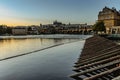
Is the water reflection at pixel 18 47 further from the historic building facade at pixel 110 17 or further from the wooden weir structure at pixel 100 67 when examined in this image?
the historic building facade at pixel 110 17

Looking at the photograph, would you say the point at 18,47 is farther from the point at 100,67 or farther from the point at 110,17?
the point at 110,17

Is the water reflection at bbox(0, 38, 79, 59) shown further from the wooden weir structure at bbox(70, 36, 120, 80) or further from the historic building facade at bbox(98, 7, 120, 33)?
the historic building facade at bbox(98, 7, 120, 33)

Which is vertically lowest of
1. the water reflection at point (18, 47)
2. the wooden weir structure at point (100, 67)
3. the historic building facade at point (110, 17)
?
the water reflection at point (18, 47)

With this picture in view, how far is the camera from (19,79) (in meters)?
21.6

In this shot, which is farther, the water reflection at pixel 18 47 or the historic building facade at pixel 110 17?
the historic building facade at pixel 110 17

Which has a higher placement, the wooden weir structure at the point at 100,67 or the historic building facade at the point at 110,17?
the historic building facade at the point at 110,17

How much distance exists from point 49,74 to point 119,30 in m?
139

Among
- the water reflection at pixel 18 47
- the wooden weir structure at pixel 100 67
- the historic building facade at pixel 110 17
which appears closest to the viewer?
the wooden weir structure at pixel 100 67

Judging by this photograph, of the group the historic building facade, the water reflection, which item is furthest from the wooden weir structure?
the historic building facade

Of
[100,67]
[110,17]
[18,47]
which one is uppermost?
[110,17]

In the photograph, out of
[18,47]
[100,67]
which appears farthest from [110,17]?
[100,67]

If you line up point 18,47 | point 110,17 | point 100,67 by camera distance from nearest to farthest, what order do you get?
point 100,67, point 18,47, point 110,17

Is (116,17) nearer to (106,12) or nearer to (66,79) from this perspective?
(106,12)

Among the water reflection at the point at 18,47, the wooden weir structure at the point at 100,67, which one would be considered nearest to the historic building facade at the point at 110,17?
the water reflection at the point at 18,47
